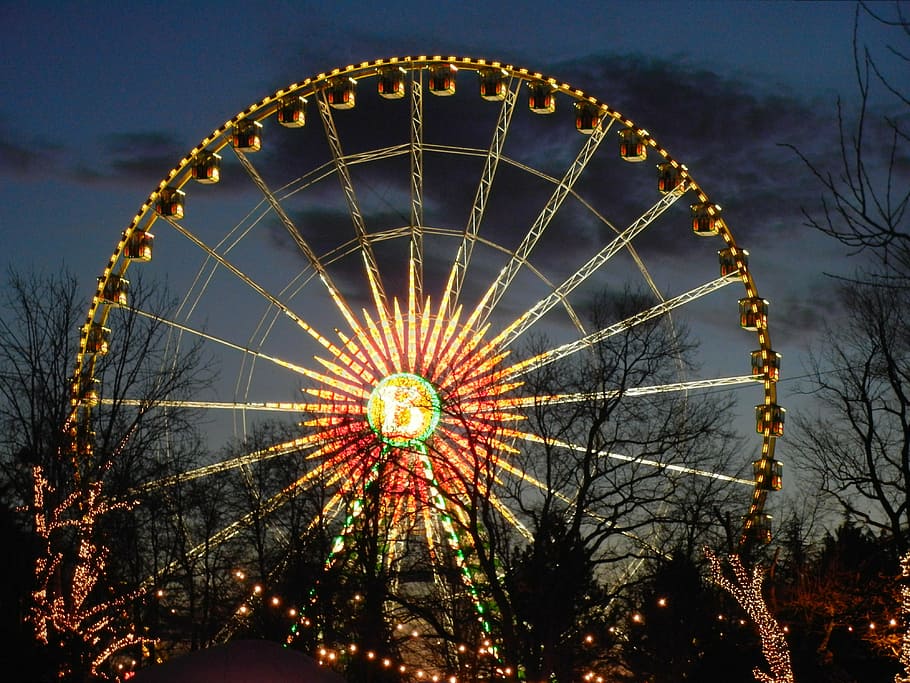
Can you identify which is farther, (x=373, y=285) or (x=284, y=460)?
(x=284, y=460)

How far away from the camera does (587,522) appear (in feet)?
88.8

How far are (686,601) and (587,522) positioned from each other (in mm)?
9746

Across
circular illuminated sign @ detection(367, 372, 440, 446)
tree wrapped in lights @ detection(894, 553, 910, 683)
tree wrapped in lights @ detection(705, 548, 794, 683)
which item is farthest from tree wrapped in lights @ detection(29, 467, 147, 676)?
tree wrapped in lights @ detection(894, 553, 910, 683)

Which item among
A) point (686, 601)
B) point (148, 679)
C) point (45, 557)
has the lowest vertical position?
point (148, 679)

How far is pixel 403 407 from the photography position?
25203mm

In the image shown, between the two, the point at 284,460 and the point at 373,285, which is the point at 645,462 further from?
the point at 284,460

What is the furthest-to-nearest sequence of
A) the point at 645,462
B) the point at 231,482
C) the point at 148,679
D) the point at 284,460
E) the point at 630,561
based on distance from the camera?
1. the point at 231,482
2. the point at 284,460
3. the point at 630,561
4. the point at 645,462
5. the point at 148,679

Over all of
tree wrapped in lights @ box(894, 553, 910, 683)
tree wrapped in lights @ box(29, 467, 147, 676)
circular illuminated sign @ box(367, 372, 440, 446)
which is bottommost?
tree wrapped in lights @ box(29, 467, 147, 676)

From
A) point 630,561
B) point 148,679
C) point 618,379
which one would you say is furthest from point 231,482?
point 148,679

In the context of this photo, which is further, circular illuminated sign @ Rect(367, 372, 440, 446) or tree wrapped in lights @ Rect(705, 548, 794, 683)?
circular illuminated sign @ Rect(367, 372, 440, 446)

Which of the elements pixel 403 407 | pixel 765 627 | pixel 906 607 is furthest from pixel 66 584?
pixel 906 607

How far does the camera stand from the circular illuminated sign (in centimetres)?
2514

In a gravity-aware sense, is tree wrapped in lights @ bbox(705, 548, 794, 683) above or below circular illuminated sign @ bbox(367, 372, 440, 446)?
below

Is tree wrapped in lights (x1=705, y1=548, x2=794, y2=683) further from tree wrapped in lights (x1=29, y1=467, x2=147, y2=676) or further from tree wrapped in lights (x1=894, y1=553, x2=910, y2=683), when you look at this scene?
tree wrapped in lights (x1=29, y1=467, x2=147, y2=676)
